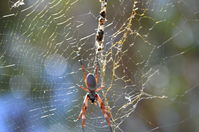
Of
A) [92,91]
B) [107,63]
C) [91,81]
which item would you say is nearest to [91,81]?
[91,81]

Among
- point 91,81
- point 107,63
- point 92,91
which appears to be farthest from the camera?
point 107,63

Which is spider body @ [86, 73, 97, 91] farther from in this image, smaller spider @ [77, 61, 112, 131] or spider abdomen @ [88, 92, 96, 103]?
spider abdomen @ [88, 92, 96, 103]

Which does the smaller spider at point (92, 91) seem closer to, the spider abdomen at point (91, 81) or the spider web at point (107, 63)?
the spider abdomen at point (91, 81)

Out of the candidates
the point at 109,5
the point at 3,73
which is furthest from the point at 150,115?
the point at 3,73

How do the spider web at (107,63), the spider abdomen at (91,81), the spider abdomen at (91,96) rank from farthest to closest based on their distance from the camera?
1. the spider web at (107,63)
2. the spider abdomen at (91,96)
3. the spider abdomen at (91,81)

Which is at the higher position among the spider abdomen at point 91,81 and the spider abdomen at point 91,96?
the spider abdomen at point 91,81

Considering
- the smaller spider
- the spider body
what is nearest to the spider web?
the smaller spider

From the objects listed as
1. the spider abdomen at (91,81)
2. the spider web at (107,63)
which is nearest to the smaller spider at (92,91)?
the spider abdomen at (91,81)

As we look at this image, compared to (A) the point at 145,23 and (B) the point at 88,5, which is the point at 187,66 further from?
(B) the point at 88,5

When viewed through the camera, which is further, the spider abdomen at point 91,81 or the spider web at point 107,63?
the spider web at point 107,63

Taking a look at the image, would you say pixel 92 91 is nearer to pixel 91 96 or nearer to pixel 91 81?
pixel 91 96
